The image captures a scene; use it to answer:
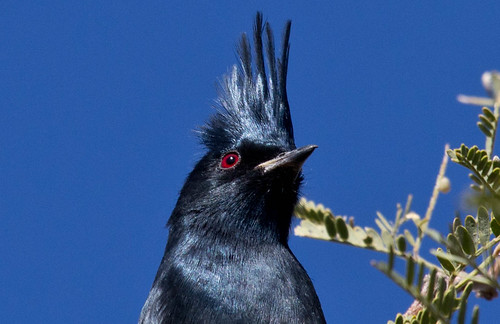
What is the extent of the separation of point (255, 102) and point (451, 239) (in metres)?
3.60

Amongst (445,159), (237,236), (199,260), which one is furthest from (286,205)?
(445,159)

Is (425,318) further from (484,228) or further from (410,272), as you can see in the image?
(410,272)

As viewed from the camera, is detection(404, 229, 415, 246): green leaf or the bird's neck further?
the bird's neck

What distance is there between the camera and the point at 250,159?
16.2 feet

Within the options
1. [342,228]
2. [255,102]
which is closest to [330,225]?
[342,228]

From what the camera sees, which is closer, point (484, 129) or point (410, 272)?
point (410, 272)

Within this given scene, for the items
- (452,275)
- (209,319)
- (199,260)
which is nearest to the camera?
(452,275)

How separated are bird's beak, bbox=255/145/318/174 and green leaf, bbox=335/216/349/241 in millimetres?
1789

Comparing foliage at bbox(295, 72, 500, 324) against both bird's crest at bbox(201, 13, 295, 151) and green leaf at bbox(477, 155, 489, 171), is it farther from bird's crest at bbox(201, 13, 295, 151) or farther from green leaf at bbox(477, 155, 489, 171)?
bird's crest at bbox(201, 13, 295, 151)

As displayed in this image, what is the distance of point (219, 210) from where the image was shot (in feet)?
15.7

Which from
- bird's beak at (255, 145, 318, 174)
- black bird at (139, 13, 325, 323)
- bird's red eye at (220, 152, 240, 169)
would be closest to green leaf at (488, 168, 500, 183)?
black bird at (139, 13, 325, 323)

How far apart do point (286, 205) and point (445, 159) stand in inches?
118

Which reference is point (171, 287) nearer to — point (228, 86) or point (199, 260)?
point (199, 260)

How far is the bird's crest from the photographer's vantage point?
5082 mm
